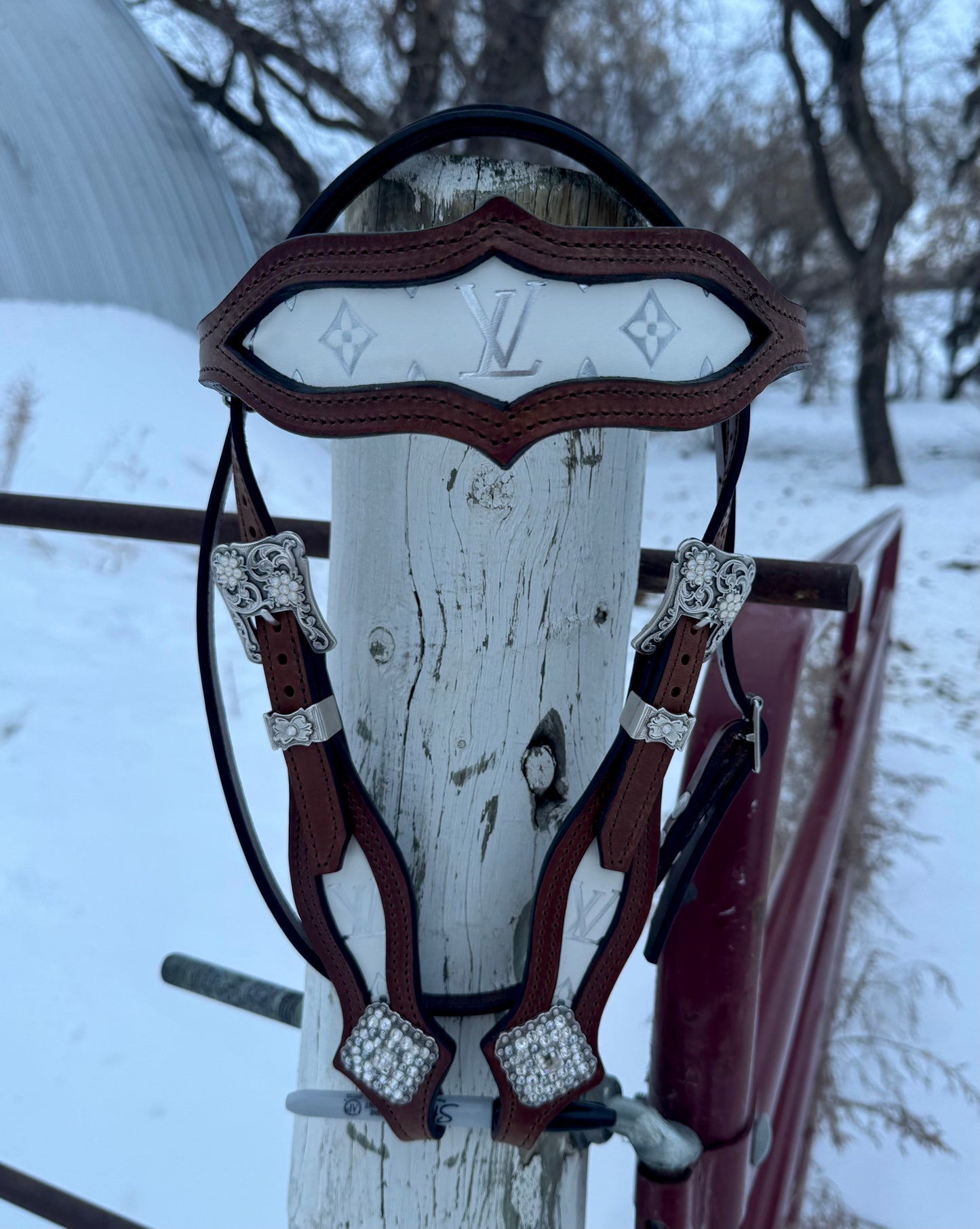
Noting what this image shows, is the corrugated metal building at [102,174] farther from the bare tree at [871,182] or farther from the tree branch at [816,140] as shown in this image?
the bare tree at [871,182]

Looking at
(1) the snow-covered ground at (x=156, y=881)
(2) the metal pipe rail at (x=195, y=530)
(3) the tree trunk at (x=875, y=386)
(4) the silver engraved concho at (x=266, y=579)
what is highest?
(3) the tree trunk at (x=875, y=386)

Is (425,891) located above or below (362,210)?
below

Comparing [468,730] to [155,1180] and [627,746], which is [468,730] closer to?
[627,746]

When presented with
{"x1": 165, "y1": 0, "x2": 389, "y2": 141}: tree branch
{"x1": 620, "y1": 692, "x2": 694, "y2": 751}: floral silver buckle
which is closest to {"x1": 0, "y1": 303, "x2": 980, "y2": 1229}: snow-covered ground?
{"x1": 620, "y1": 692, "x2": 694, "y2": 751}: floral silver buckle

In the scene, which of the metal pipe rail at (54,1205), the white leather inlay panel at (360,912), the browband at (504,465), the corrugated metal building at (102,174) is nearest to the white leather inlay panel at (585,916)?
the browband at (504,465)

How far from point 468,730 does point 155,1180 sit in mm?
1441

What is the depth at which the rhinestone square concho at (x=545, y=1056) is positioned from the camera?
0.53 metres

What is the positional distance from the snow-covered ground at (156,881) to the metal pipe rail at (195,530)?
1.17 metres

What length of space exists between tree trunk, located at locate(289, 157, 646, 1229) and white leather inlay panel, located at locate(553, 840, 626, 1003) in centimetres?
5

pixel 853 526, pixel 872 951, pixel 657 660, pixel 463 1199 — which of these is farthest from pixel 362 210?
pixel 853 526

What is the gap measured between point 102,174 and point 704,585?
25.0ft

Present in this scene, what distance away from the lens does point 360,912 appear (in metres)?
0.56

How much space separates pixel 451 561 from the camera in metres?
0.55

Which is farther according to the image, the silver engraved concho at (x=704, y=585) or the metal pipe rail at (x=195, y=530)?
the metal pipe rail at (x=195, y=530)
